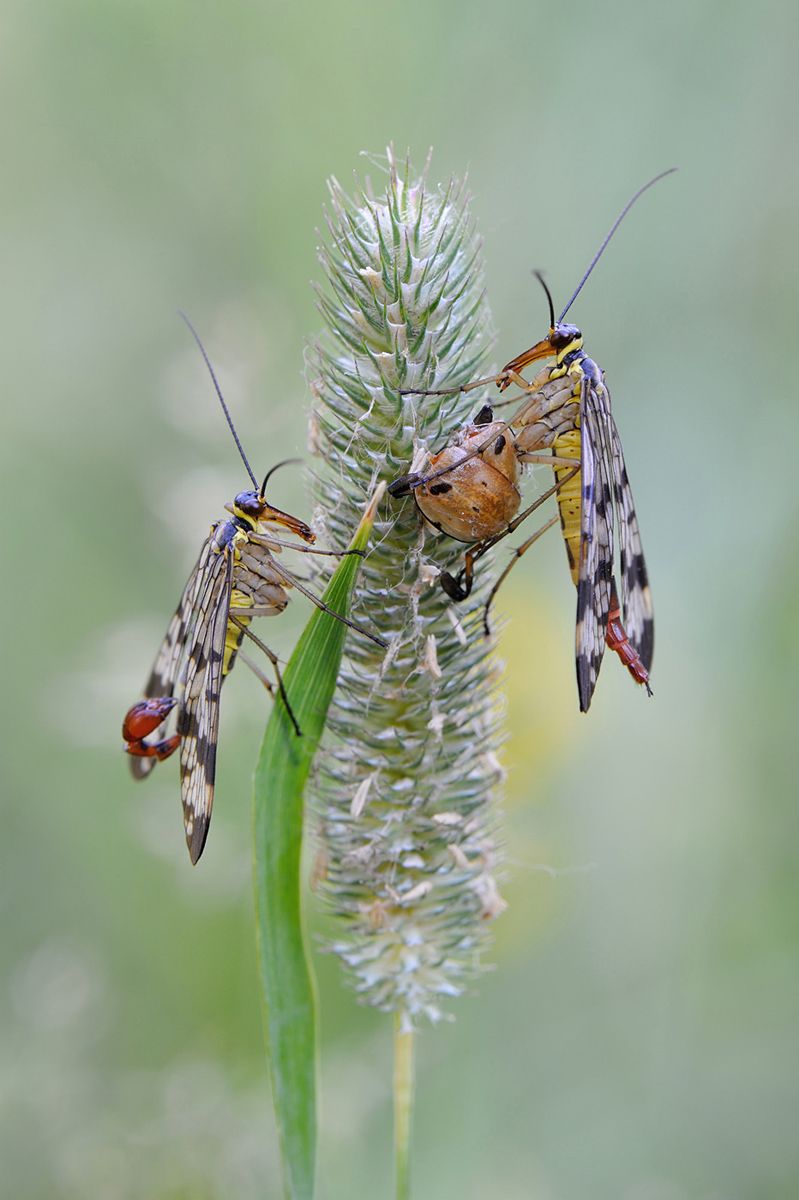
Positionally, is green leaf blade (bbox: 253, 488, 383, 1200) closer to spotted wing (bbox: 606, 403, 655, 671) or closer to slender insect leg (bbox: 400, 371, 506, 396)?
slender insect leg (bbox: 400, 371, 506, 396)

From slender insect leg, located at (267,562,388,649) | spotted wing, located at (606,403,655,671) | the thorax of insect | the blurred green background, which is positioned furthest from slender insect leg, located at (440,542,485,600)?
the blurred green background

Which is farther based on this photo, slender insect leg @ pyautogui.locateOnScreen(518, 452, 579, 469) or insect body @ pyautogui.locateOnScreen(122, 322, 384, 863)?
slender insect leg @ pyautogui.locateOnScreen(518, 452, 579, 469)

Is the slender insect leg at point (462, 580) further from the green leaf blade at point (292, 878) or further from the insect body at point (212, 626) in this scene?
the green leaf blade at point (292, 878)

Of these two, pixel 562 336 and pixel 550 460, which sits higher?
pixel 562 336

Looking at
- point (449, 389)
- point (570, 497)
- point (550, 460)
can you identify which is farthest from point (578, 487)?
point (449, 389)

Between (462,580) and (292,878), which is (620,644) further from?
(292,878)

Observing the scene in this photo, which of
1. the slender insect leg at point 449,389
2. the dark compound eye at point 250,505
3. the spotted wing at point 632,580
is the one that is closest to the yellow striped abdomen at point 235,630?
the dark compound eye at point 250,505
